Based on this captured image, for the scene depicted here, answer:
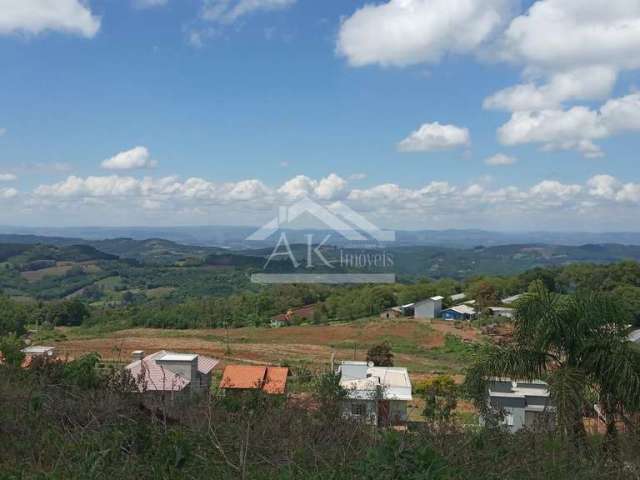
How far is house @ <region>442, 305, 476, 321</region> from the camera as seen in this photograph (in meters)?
40.8

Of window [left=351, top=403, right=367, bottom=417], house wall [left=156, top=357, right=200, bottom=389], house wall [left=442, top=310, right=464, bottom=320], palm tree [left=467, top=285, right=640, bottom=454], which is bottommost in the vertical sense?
house wall [left=442, top=310, right=464, bottom=320]

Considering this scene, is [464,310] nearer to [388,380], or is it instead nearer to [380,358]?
[380,358]

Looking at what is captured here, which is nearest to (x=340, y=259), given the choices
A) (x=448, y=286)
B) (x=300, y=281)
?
(x=300, y=281)

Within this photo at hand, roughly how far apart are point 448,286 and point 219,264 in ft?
114

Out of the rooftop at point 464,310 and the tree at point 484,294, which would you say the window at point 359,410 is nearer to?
the rooftop at point 464,310

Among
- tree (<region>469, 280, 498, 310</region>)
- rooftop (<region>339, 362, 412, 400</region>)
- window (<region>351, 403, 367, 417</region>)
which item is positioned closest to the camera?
window (<region>351, 403, 367, 417</region>)

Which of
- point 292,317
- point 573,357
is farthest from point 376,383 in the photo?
point 292,317

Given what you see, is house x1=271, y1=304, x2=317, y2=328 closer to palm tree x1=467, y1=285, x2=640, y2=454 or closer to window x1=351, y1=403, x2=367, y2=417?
window x1=351, y1=403, x2=367, y2=417

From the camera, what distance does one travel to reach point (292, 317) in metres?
44.3

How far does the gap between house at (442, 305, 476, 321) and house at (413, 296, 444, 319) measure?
639 mm

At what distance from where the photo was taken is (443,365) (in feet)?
83.6

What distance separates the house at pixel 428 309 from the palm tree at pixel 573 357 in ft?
119

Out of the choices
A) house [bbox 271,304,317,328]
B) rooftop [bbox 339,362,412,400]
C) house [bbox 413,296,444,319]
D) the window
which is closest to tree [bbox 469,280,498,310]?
house [bbox 413,296,444,319]

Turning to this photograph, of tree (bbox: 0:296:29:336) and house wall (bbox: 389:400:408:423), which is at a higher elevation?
house wall (bbox: 389:400:408:423)
